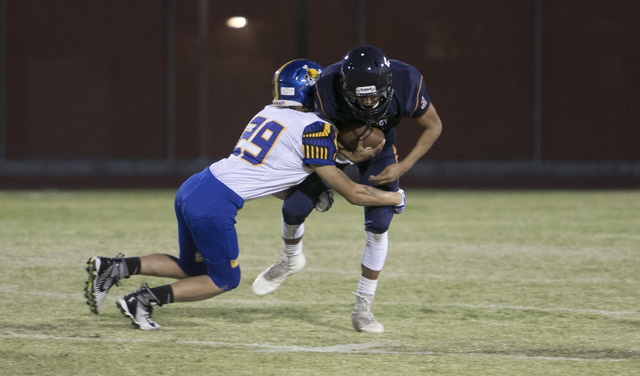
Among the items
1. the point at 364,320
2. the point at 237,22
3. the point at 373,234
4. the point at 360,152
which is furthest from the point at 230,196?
the point at 237,22

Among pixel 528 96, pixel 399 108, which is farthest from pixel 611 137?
pixel 399 108

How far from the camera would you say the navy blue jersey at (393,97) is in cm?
468

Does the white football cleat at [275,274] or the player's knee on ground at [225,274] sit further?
the white football cleat at [275,274]

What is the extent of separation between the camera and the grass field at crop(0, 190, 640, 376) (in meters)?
4.03

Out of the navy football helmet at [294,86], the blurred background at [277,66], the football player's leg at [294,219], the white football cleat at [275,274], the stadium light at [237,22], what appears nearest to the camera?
the navy football helmet at [294,86]

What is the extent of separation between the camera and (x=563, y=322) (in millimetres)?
4914

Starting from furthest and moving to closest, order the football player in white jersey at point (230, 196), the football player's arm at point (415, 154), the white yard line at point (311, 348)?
the football player's arm at point (415, 154) < the football player in white jersey at point (230, 196) < the white yard line at point (311, 348)

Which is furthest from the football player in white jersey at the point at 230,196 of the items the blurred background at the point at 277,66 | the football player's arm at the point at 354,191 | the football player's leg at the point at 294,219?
the blurred background at the point at 277,66

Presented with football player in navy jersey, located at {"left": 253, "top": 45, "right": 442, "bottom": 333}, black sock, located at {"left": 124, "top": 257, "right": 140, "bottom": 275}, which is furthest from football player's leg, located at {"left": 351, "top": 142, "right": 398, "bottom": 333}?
black sock, located at {"left": 124, "top": 257, "right": 140, "bottom": 275}

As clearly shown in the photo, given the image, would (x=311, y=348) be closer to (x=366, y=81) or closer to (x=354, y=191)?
(x=354, y=191)

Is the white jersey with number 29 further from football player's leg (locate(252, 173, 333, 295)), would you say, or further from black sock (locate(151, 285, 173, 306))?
black sock (locate(151, 285, 173, 306))

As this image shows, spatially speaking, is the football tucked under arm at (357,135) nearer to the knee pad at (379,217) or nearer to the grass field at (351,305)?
the knee pad at (379,217)

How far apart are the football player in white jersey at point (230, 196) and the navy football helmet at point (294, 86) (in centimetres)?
12

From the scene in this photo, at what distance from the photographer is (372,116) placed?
4582mm
